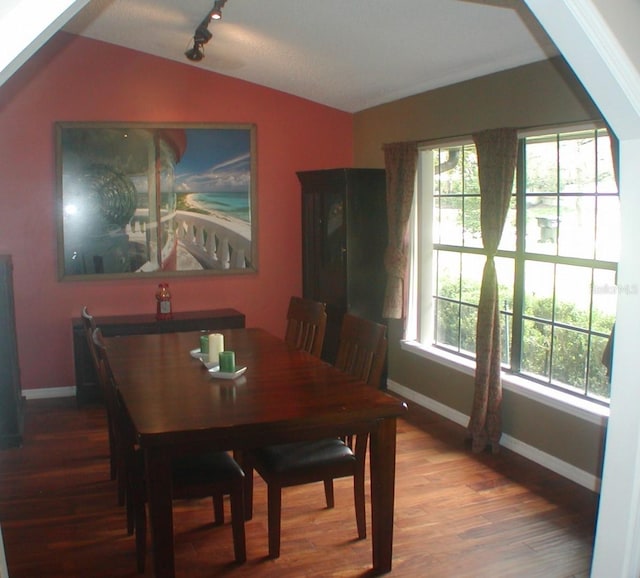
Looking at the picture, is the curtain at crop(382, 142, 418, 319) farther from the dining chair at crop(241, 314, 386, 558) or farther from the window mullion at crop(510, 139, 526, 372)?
the dining chair at crop(241, 314, 386, 558)

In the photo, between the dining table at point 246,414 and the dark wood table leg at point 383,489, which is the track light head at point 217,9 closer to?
the dining table at point 246,414

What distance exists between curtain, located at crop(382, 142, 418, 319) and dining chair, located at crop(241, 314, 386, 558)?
6.05ft

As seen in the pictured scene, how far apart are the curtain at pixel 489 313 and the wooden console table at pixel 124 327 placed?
2.07m

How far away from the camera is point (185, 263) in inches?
223

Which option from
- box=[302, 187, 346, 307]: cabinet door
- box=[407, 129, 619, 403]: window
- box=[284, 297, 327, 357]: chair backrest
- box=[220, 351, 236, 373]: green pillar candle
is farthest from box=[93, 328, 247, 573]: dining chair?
box=[302, 187, 346, 307]: cabinet door

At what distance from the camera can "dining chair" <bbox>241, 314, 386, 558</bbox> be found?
2814 millimetres

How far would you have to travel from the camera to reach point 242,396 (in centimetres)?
276

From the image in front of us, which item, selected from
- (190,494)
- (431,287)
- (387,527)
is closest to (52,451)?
(190,494)

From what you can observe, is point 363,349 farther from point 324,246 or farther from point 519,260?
point 324,246

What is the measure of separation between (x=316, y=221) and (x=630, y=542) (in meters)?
3.87

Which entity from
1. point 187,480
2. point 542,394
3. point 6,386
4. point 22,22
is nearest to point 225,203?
point 6,386

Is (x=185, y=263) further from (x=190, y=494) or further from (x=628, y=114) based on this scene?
(x=628, y=114)

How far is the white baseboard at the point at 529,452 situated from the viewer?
141 inches

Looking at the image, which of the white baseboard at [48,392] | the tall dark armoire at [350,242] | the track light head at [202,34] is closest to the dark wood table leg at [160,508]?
the track light head at [202,34]
